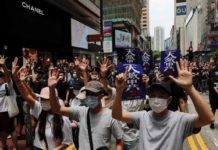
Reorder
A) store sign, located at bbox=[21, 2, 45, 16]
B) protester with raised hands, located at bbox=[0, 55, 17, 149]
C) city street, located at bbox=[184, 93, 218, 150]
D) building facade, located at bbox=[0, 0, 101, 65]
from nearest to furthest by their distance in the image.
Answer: protester with raised hands, located at bbox=[0, 55, 17, 149] < city street, located at bbox=[184, 93, 218, 150] < building facade, located at bbox=[0, 0, 101, 65] < store sign, located at bbox=[21, 2, 45, 16]

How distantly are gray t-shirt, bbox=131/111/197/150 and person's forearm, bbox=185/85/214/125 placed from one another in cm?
14

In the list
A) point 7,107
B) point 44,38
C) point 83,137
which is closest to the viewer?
point 83,137

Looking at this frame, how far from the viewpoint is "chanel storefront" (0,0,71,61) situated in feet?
62.9

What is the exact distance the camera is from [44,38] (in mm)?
24406

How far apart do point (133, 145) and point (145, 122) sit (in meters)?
2.00

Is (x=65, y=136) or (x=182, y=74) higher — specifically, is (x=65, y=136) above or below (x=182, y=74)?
below

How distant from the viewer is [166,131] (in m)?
3.62

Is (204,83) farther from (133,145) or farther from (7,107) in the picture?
(133,145)

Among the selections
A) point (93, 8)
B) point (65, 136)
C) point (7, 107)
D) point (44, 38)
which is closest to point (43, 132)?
point (65, 136)

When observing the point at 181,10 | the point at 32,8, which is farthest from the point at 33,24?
the point at 181,10

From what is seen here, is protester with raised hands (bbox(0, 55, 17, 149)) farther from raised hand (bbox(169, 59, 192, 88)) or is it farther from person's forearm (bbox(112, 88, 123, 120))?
raised hand (bbox(169, 59, 192, 88))

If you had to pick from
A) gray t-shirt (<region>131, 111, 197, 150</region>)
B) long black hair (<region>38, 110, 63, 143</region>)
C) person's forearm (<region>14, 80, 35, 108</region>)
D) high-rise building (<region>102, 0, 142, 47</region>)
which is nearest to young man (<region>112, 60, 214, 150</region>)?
gray t-shirt (<region>131, 111, 197, 150</region>)

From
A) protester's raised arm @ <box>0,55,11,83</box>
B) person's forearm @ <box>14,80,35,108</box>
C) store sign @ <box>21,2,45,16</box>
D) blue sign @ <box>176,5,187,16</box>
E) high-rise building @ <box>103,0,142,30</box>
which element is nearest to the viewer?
person's forearm @ <box>14,80,35,108</box>

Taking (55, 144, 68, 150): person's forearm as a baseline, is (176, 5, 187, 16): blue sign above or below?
above
